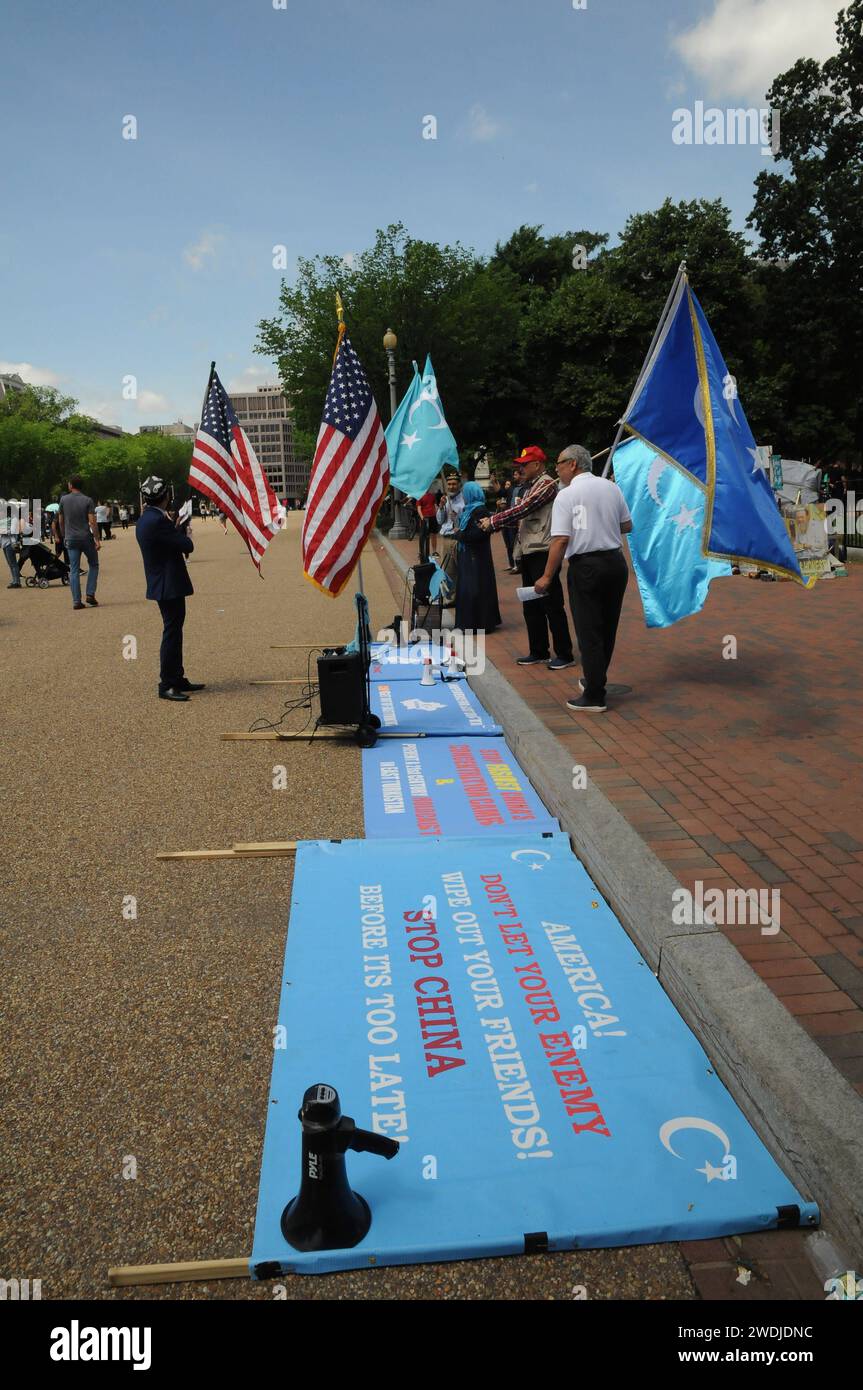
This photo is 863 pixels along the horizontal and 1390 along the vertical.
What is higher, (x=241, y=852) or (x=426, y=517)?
(x=426, y=517)

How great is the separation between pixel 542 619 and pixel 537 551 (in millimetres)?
638

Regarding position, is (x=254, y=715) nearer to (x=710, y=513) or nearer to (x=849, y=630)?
(x=710, y=513)

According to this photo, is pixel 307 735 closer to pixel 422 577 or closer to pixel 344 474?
pixel 344 474

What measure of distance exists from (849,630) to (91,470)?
91.2 m

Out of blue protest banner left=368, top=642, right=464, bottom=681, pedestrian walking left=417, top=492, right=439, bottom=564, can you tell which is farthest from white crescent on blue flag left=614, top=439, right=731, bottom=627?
pedestrian walking left=417, top=492, right=439, bottom=564

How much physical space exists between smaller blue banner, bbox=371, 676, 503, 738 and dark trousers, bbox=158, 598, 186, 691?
1.79 meters

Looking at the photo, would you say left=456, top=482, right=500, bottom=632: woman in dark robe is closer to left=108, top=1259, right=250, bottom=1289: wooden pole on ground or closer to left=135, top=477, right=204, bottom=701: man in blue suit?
left=135, top=477, right=204, bottom=701: man in blue suit

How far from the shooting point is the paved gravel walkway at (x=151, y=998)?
7.65 feet

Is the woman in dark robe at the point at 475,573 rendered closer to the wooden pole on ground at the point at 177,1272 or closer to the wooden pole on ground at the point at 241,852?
the wooden pole on ground at the point at 241,852

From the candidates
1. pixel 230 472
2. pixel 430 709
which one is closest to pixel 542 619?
pixel 430 709

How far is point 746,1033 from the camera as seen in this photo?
2.87 m
